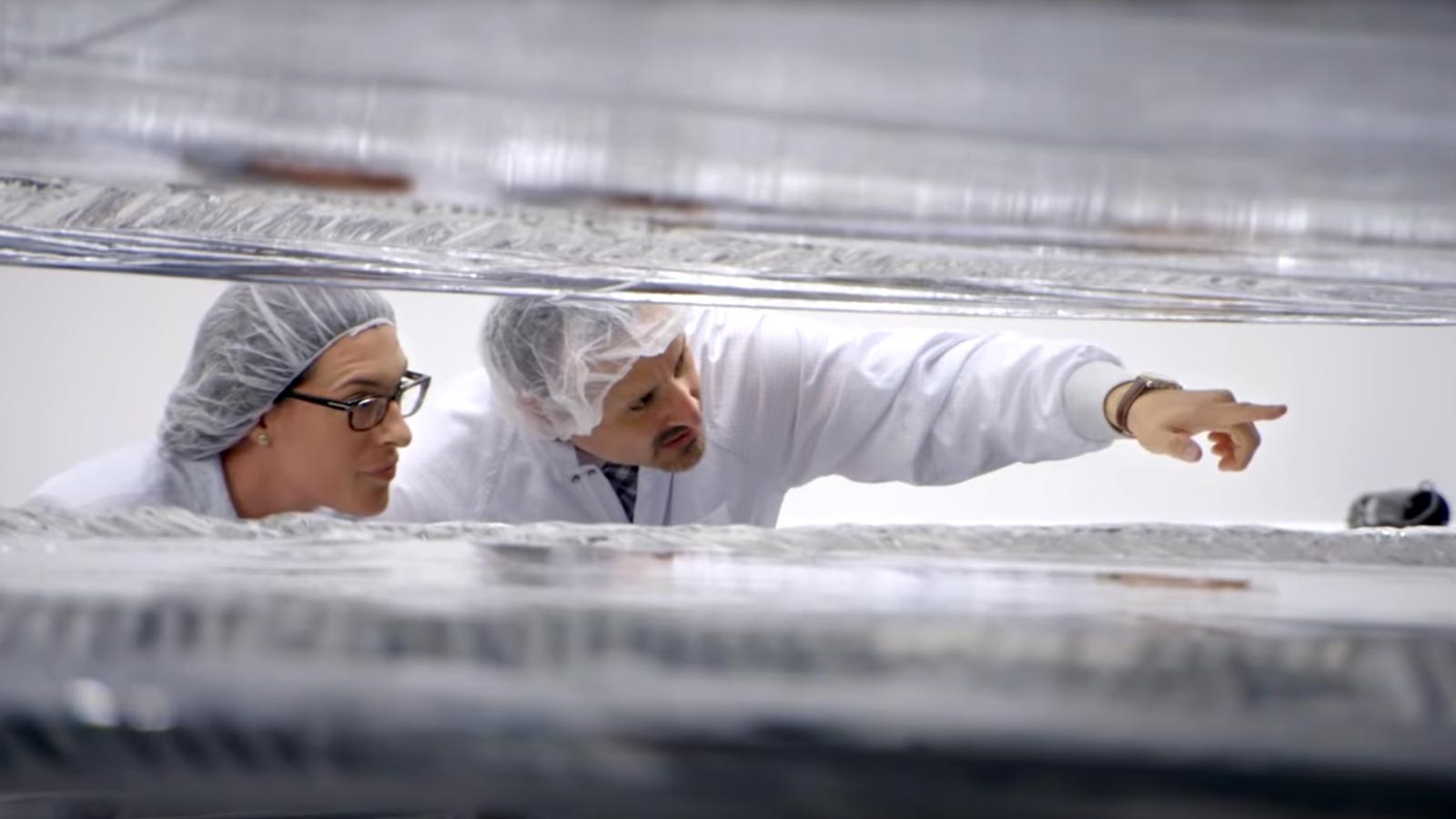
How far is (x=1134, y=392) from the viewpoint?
1.43 meters

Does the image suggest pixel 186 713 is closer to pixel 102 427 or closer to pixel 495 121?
pixel 495 121

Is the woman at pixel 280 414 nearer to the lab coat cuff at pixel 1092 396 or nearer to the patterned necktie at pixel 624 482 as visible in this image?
the patterned necktie at pixel 624 482

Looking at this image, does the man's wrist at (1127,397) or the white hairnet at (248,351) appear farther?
the white hairnet at (248,351)

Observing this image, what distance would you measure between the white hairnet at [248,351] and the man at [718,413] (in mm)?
224

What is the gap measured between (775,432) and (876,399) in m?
0.15

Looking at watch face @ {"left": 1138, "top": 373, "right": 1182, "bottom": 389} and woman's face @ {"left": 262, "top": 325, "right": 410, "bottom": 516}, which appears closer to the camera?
watch face @ {"left": 1138, "top": 373, "right": 1182, "bottom": 389}

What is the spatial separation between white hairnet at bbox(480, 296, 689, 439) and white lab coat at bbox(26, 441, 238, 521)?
38 cm

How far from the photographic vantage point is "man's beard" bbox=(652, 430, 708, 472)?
1575 millimetres

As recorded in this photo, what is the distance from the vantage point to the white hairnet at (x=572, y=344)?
1403 mm

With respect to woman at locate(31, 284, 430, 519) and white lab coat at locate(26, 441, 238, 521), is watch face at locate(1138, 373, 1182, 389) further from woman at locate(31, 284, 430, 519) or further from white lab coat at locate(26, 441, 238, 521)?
white lab coat at locate(26, 441, 238, 521)

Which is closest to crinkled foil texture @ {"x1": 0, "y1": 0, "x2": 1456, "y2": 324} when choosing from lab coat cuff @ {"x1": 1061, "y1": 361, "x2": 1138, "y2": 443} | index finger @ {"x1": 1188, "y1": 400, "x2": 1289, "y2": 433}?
index finger @ {"x1": 1188, "y1": 400, "x2": 1289, "y2": 433}

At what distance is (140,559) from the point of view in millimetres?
310

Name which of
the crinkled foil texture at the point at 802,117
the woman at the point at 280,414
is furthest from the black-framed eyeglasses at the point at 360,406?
the crinkled foil texture at the point at 802,117

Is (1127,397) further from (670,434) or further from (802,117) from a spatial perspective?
(802,117)
